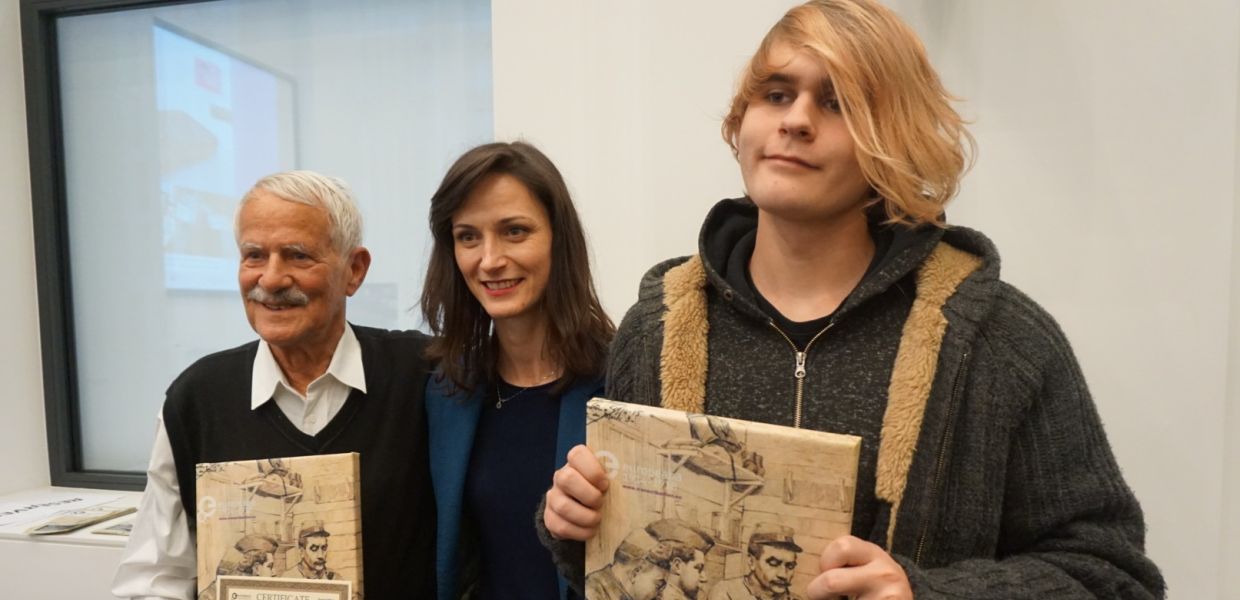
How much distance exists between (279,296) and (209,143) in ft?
5.80

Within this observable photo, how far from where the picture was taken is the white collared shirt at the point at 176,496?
4.48 feet

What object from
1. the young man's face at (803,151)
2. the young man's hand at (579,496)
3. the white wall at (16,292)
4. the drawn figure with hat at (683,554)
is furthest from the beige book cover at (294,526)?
the white wall at (16,292)

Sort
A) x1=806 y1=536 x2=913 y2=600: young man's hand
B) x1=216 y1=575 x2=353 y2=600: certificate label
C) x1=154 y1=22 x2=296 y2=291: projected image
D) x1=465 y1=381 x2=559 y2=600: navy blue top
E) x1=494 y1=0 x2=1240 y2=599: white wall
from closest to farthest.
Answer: x1=806 y1=536 x2=913 y2=600: young man's hand < x1=216 y1=575 x2=353 y2=600: certificate label < x1=465 y1=381 x2=559 y2=600: navy blue top < x1=494 y1=0 x2=1240 y2=599: white wall < x1=154 y1=22 x2=296 y2=291: projected image

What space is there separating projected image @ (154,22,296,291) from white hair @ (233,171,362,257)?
146 cm

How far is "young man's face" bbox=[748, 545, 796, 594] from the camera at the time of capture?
2.63 feet

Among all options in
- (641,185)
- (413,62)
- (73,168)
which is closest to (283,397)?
(641,185)

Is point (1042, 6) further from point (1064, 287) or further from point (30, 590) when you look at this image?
point (30, 590)

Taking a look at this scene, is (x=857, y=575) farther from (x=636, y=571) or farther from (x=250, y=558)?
(x=250, y=558)

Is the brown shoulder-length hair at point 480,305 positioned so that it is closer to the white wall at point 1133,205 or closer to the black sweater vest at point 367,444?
the black sweater vest at point 367,444

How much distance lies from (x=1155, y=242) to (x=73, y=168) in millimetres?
3519

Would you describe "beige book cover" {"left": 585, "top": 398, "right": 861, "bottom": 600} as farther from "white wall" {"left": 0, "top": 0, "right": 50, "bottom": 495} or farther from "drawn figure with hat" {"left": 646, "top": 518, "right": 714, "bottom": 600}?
"white wall" {"left": 0, "top": 0, "right": 50, "bottom": 495}

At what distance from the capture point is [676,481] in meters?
0.85

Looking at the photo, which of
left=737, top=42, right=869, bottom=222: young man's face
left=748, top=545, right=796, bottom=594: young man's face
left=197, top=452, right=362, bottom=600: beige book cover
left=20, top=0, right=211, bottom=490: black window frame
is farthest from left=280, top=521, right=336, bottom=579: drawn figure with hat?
left=20, top=0, right=211, bottom=490: black window frame

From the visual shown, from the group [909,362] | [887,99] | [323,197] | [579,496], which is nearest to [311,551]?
[579,496]
